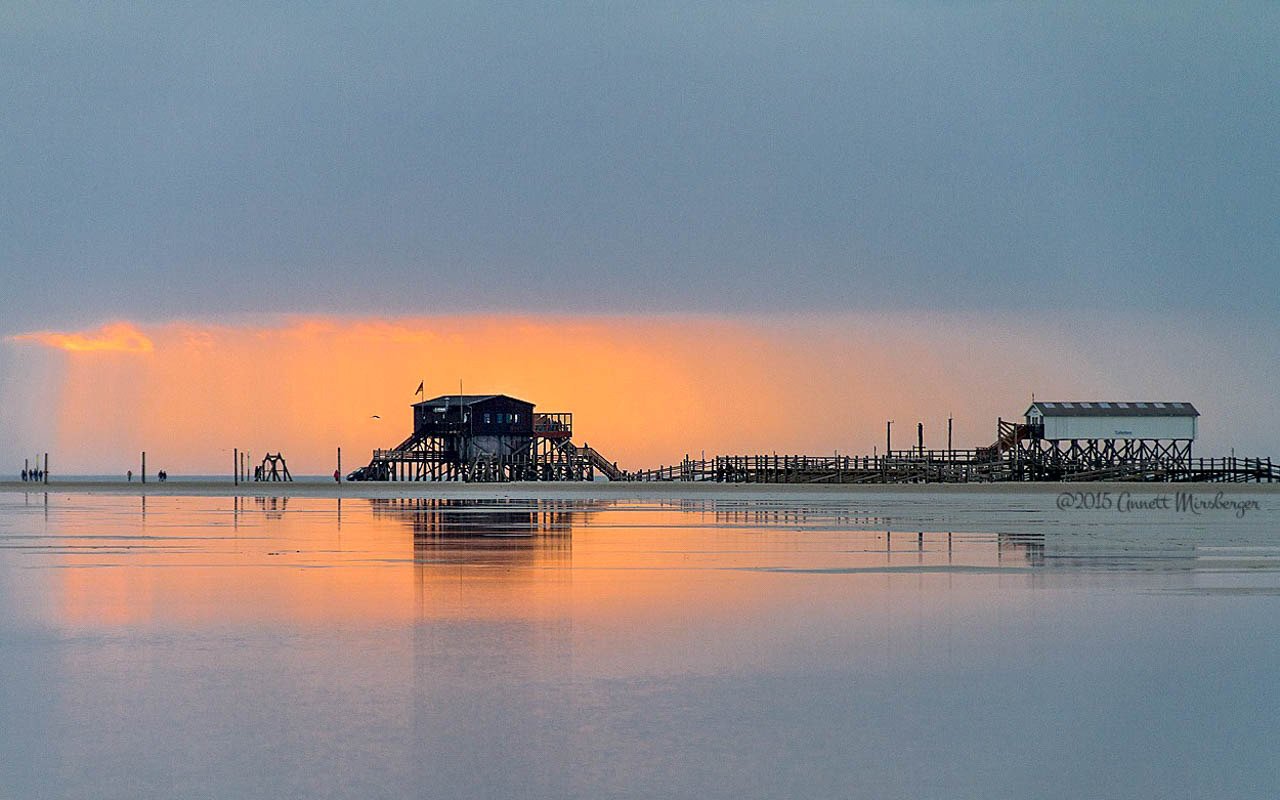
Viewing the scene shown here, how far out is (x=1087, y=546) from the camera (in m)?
26.0

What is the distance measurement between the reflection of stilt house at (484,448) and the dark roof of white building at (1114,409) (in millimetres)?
31477

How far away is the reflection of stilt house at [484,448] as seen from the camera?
108062mm

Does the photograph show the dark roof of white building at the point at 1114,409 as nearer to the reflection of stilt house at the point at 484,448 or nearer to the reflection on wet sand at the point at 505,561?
the reflection of stilt house at the point at 484,448

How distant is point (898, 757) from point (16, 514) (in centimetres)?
4275

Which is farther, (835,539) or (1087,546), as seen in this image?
(835,539)

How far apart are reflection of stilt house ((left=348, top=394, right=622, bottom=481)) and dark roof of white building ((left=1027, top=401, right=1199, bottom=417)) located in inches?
1239

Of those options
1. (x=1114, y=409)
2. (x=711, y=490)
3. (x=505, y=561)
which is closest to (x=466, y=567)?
(x=505, y=561)

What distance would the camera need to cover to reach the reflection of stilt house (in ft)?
355

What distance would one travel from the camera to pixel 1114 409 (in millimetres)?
99500

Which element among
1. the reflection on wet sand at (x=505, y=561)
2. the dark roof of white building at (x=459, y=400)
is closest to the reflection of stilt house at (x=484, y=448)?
the dark roof of white building at (x=459, y=400)

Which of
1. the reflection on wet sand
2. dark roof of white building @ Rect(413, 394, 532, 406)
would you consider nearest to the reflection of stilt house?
dark roof of white building @ Rect(413, 394, 532, 406)

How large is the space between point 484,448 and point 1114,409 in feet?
145

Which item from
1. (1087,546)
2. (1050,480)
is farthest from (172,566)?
(1050,480)

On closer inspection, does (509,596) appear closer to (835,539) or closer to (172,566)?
(172,566)
